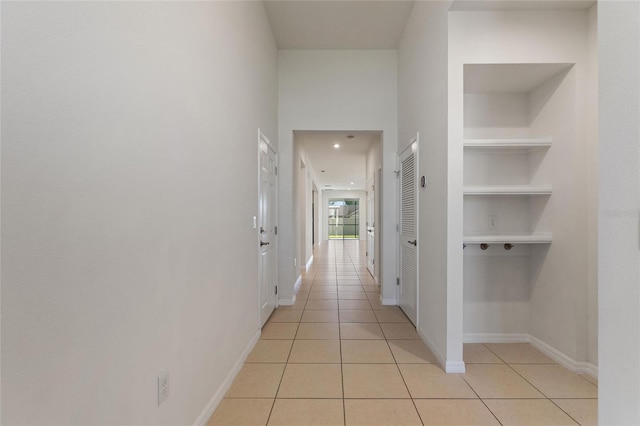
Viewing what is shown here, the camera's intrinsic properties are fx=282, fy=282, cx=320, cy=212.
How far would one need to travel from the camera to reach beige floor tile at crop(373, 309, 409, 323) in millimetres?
3402

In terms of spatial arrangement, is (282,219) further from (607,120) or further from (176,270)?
(607,120)

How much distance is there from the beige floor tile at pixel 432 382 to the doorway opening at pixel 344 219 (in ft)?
46.1

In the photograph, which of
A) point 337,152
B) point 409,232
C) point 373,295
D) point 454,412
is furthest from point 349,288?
point 337,152

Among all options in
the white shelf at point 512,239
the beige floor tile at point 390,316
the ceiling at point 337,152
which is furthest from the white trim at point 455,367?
the ceiling at point 337,152

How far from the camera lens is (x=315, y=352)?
102 inches

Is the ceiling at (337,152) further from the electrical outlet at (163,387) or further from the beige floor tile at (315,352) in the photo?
the electrical outlet at (163,387)

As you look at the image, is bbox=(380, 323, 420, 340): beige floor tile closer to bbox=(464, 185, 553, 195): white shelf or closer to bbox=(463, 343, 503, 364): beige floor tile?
Answer: bbox=(463, 343, 503, 364): beige floor tile

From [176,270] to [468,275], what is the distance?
103 inches

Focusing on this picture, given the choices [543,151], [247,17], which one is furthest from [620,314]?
[247,17]

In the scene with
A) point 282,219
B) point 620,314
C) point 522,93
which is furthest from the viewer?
point 282,219

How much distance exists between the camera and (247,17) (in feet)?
8.44

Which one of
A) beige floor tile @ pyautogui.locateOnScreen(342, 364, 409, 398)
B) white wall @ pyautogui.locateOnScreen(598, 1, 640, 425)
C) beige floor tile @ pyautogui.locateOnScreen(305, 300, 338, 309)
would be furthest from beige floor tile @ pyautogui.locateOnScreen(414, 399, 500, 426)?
beige floor tile @ pyautogui.locateOnScreen(305, 300, 338, 309)

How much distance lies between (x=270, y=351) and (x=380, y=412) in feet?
3.88

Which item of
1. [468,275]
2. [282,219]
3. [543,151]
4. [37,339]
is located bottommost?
[468,275]
